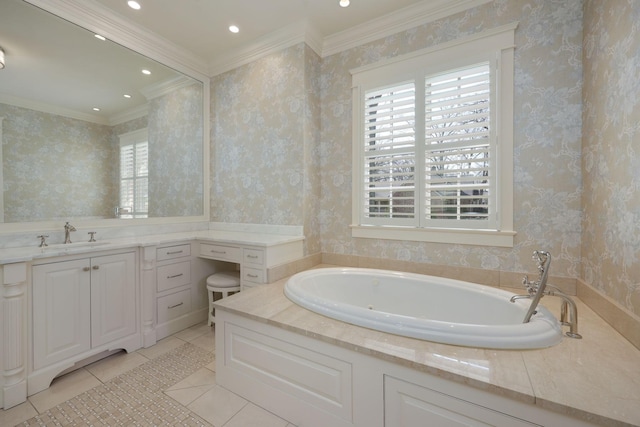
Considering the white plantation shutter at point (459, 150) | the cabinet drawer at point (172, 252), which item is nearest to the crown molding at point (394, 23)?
the white plantation shutter at point (459, 150)

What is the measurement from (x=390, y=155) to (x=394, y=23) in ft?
3.74

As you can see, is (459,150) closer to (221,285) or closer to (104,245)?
(221,285)

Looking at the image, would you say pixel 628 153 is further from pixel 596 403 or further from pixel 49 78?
pixel 49 78

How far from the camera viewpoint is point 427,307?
77.3 inches

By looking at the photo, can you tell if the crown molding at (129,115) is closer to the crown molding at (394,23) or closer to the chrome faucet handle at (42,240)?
the chrome faucet handle at (42,240)

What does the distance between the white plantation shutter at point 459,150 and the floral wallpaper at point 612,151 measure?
0.53 m

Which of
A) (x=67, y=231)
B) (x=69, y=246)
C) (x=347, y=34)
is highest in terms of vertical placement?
(x=347, y=34)

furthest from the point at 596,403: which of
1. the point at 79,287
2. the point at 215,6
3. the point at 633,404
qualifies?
the point at 215,6

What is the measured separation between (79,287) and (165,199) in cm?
117

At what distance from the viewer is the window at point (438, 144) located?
1.97 meters

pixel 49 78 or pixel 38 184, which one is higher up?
pixel 49 78

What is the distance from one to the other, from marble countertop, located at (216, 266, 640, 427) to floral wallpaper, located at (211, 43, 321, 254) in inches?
53.1

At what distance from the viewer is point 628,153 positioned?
1273mm

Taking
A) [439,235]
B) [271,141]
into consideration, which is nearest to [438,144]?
[439,235]
